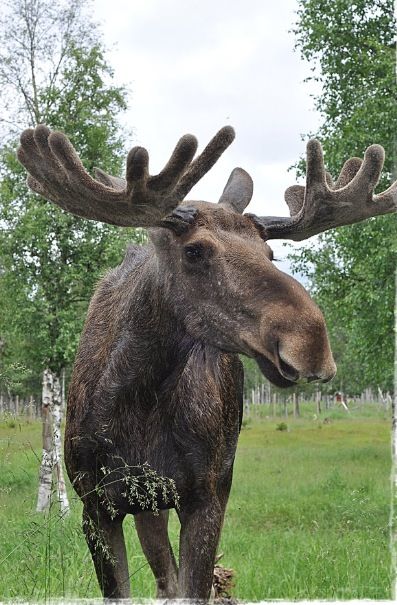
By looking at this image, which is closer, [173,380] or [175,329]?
[175,329]

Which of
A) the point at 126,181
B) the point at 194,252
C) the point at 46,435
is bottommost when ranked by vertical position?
the point at 46,435

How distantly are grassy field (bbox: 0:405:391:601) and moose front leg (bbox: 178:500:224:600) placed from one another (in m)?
0.31

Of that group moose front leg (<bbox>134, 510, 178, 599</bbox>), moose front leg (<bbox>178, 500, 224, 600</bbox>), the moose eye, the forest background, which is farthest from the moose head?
the forest background

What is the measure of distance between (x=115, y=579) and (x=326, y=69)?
14414mm

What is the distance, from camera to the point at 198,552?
3.89 m

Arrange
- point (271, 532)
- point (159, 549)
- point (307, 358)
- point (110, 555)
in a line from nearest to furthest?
point (307, 358)
point (110, 555)
point (159, 549)
point (271, 532)

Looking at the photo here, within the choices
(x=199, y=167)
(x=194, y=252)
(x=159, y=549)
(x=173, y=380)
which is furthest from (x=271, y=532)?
(x=199, y=167)

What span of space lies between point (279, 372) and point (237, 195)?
1317 millimetres

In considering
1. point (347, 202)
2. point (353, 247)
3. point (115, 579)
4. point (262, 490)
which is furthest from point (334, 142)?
point (115, 579)

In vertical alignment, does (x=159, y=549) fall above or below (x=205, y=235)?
below

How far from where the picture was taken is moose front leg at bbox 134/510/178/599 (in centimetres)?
502

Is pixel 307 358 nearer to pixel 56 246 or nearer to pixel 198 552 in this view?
pixel 198 552

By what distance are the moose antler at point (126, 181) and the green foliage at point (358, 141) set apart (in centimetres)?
972

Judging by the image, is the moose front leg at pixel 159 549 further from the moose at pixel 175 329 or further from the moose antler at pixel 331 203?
the moose antler at pixel 331 203
